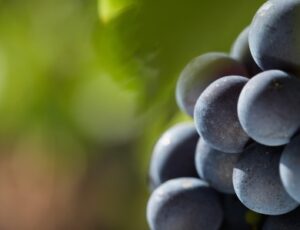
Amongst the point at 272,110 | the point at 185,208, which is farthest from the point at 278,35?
the point at 185,208

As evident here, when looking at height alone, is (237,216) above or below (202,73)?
below

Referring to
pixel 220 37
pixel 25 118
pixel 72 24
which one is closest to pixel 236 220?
pixel 220 37

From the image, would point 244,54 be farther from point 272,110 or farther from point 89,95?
point 89,95

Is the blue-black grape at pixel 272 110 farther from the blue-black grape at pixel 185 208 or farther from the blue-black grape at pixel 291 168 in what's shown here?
the blue-black grape at pixel 185 208

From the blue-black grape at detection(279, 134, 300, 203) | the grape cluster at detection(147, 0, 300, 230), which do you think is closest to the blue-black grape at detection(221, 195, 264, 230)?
the grape cluster at detection(147, 0, 300, 230)

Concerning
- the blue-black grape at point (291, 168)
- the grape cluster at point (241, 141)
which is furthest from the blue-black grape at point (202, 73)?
the blue-black grape at point (291, 168)

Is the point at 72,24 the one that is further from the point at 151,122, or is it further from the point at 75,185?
the point at 75,185

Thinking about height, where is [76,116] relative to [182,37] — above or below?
below
